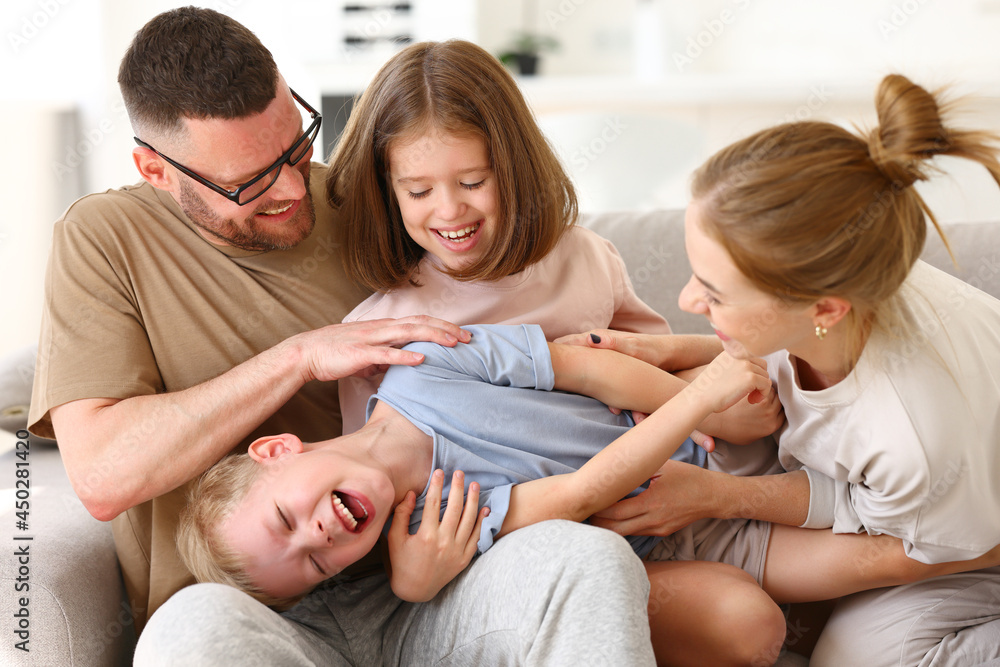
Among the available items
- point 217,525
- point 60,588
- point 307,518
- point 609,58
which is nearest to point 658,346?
point 307,518

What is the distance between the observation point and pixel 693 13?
4.58 meters

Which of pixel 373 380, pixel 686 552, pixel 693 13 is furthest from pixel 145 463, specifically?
pixel 693 13

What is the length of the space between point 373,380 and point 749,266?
0.76 meters

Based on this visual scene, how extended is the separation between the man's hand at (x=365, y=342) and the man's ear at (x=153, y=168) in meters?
0.37

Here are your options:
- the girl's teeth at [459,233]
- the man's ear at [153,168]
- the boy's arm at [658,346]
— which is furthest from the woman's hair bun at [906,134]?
the man's ear at [153,168]

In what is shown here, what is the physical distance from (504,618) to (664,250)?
1.10 m

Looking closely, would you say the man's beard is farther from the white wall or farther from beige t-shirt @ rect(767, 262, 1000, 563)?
the white wall

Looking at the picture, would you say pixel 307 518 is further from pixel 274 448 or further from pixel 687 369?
pixel 687 369

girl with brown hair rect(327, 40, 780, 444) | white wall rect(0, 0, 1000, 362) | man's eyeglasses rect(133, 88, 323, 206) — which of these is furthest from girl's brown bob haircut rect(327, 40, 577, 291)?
white wall rect(0, 0, 1000, 362)

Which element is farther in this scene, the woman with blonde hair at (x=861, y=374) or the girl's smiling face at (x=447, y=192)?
the girl's smiling face at (x=447, y=192)

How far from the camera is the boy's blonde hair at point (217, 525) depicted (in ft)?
4.14

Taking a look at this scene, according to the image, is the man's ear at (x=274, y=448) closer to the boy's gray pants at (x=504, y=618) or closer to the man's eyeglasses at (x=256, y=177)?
the boy's gray pants at (x=504, y=618)

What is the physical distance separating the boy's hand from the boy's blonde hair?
0.79ft

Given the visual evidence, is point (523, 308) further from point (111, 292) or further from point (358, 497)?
point (111, 292)
